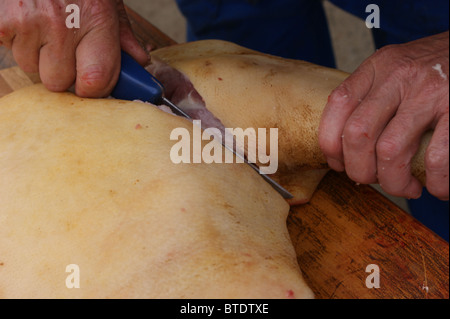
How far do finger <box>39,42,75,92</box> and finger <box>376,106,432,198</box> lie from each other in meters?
0.76

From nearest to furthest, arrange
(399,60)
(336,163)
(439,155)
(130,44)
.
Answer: (439,155), (399,60), (336,163), (130,44)

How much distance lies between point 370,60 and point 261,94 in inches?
12.8

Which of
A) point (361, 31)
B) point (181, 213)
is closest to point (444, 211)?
point (181, 213)

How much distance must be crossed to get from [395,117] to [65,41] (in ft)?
2.56

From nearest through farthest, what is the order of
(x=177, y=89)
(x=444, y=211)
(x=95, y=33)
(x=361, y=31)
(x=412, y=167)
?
(x=412, y=167)
(x=95, y=33)
(x=177, y=89)
(x=444, y=211)
(x=361, y=31)

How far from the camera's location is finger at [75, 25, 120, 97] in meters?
1.06

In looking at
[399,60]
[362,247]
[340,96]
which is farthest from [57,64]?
[362,247]

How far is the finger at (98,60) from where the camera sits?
106 centimetres

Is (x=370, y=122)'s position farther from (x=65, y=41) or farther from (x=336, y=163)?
(x=65, y=41)

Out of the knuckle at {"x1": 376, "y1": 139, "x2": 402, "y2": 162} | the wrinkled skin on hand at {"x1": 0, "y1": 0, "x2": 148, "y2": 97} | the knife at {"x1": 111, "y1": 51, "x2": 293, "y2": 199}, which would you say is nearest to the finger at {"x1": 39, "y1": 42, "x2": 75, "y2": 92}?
the wrinkled skin on hand at {"x1": 0, "y1": 0, "x2": 148, "y2": 97}

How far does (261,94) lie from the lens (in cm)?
117

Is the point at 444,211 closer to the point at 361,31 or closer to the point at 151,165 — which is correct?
the point at 151,165

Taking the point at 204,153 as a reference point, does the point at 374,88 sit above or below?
above

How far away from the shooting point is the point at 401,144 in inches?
33.2
